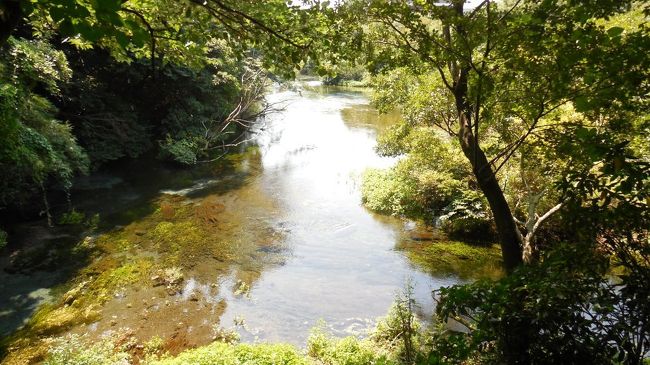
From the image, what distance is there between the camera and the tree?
12.9 ft

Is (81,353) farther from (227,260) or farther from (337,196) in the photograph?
(337,196)

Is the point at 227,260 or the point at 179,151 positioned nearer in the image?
the point at 227,260

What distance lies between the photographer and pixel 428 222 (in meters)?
13.3

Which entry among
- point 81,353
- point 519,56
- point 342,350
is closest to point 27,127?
point 81,353

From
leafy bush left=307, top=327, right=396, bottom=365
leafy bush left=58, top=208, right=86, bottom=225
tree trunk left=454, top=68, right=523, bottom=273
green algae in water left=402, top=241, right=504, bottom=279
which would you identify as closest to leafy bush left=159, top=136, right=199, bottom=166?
leafy bush left=58, top=208, right=86, bottom=225

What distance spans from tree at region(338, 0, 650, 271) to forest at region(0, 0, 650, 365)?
4 cm

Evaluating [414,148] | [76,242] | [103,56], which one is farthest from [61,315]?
[103,56]

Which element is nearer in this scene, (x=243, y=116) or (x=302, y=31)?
(x=302, y=31)

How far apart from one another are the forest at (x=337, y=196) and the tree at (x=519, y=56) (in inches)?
1.6

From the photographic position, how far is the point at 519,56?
502 cm

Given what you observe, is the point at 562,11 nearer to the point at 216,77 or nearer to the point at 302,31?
the point at 302,31

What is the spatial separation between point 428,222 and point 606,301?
423 inches

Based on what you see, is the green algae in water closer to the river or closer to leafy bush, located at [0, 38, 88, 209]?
the river

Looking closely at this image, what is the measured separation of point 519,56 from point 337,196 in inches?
461
